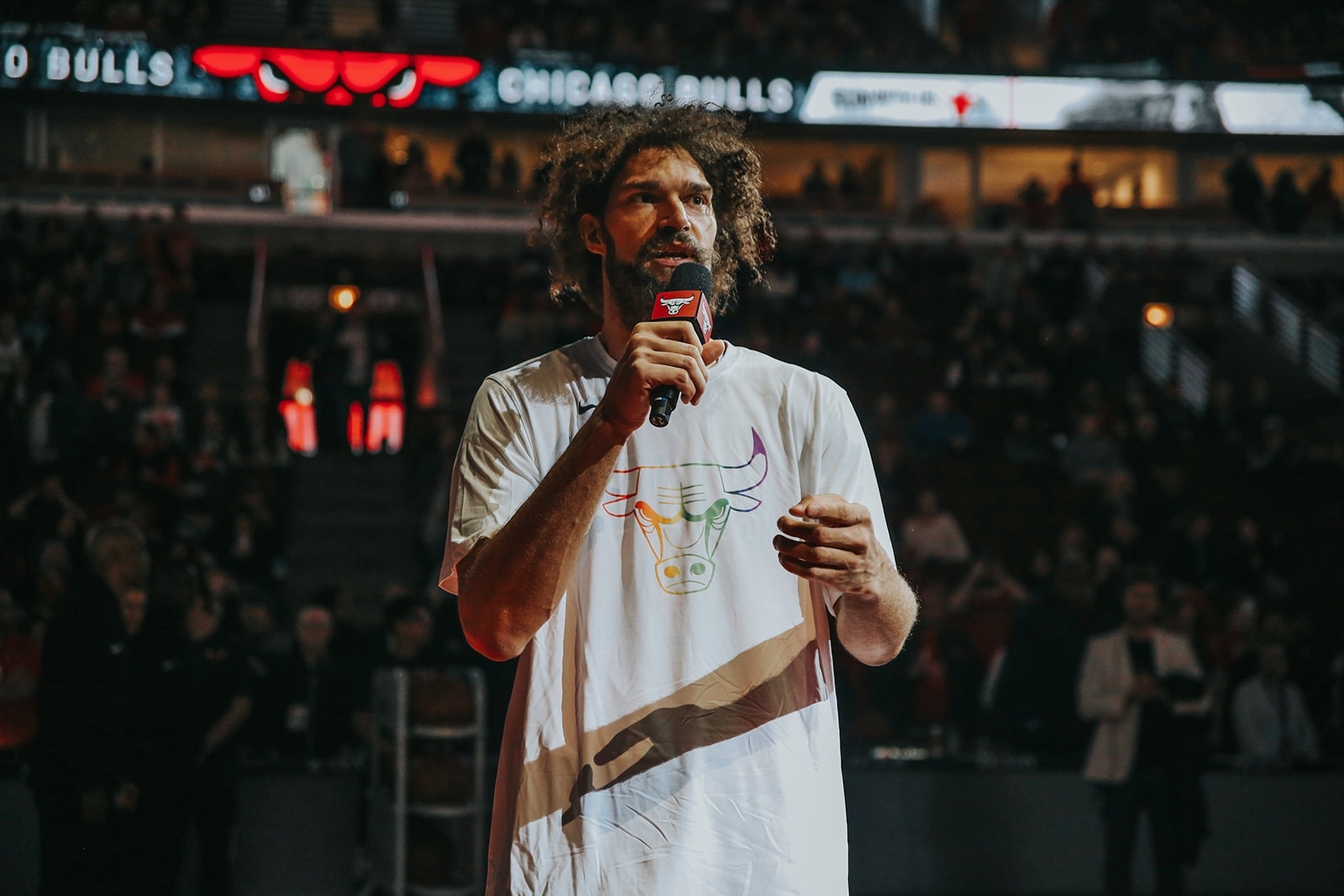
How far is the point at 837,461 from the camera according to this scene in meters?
2.29

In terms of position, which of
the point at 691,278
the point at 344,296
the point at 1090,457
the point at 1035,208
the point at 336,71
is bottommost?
the point at 691,278

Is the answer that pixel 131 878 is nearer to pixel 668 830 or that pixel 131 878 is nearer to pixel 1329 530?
pixel 668 830

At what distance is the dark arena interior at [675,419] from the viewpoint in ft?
22.3

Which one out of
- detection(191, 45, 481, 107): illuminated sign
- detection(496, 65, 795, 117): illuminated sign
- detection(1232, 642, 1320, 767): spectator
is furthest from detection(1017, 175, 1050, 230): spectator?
detection(1232, 642, 1320, 767): spectator

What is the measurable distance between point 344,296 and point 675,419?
16.4m

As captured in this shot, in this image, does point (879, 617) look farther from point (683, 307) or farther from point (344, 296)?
point (344, 296)

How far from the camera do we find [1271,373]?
18891 mm

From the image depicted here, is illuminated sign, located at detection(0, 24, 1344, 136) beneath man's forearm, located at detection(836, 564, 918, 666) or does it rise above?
above

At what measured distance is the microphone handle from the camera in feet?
6.45

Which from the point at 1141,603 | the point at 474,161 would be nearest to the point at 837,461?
the point at 1141,603

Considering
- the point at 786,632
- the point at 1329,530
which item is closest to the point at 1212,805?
the point at 1329,530

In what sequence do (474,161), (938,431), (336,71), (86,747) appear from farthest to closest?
(336,71)
(474,161)
(938,431)
(86,747)

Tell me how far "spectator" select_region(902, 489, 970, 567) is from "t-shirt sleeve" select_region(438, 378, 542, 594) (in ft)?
29.1

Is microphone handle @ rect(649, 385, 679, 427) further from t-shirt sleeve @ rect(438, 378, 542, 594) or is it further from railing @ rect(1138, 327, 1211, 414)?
railing @ rect(1138, 327, 1211, 414)
